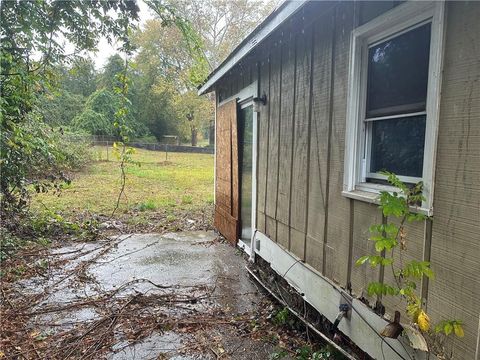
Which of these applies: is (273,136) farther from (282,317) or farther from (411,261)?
(411,261)

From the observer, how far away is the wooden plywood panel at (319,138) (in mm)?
2857

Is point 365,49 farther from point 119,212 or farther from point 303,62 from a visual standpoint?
point 119,212

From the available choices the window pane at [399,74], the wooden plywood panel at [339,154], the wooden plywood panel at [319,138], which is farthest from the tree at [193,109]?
the window pane at [399,74]

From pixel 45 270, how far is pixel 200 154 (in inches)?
885

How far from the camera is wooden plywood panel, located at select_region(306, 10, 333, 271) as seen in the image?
2.86 meters

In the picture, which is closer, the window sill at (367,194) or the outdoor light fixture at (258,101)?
the window sill at (367,194)

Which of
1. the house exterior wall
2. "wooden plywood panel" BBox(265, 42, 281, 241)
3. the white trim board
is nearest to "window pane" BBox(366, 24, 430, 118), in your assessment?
the house exterior wall

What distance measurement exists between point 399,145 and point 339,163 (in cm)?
54

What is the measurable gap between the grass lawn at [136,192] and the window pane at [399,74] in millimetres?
3640

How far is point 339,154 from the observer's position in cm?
265

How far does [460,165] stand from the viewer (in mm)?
1656

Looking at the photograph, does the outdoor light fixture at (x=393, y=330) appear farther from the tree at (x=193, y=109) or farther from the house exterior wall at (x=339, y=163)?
the tree at (x=193, y=109)

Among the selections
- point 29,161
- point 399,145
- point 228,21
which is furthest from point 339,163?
point 228,21

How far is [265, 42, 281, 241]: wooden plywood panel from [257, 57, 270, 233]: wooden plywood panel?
11 centimetres
